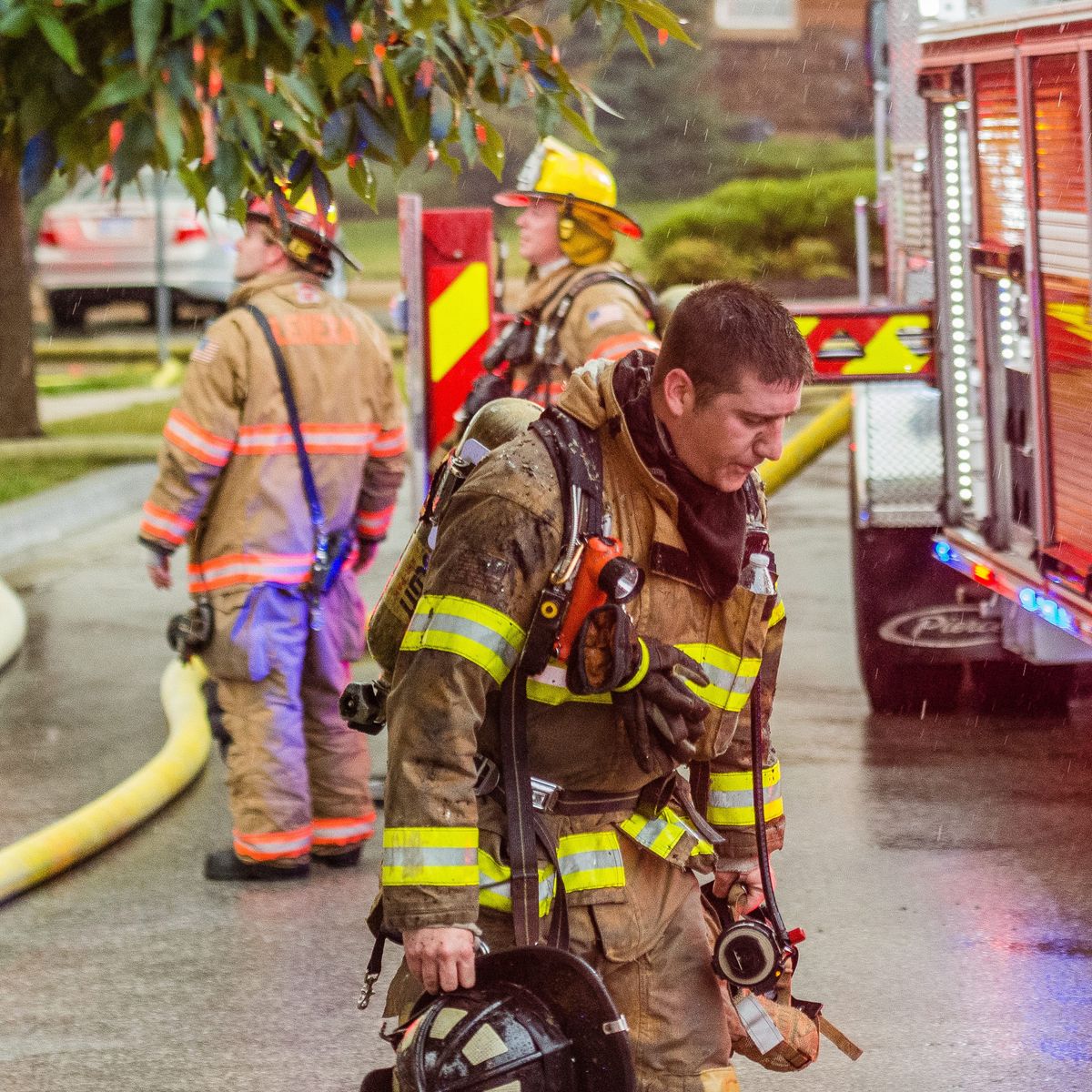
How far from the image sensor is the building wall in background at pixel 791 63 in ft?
98.4

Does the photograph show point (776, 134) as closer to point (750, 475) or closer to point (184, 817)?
point (184, 817)

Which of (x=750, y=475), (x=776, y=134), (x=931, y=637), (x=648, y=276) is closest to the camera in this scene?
(x=750, y=475)

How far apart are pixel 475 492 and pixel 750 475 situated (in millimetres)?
543

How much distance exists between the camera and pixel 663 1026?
128 inches

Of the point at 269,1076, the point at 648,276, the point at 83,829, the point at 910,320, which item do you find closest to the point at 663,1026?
the point at 269,1076

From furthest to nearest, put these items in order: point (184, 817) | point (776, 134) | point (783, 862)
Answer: point (776, 134)
point (184, 817)
point (783, 862)

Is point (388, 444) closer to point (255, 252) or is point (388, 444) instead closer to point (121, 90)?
point (255, 252)

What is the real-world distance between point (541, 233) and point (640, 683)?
390 centimetres

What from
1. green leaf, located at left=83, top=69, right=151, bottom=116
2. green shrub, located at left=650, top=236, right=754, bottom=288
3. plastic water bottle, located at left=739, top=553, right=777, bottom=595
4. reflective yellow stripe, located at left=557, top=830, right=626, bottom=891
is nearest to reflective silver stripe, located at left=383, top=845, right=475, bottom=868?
reflective yellow stripe, located at left=557, top=830, right=626, bottom=891

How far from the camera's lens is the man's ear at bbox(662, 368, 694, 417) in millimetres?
3090

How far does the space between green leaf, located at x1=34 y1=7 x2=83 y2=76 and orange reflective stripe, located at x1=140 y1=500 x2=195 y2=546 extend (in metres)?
3.05

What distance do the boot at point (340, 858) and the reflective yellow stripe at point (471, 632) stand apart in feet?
9.93

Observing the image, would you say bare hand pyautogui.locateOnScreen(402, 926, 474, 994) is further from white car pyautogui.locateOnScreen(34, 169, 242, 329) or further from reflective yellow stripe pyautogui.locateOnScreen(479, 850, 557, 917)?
white car pyautogui.locateOnScreen(34, 169, 242, 329)

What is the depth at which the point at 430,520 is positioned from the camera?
3.37 metres
